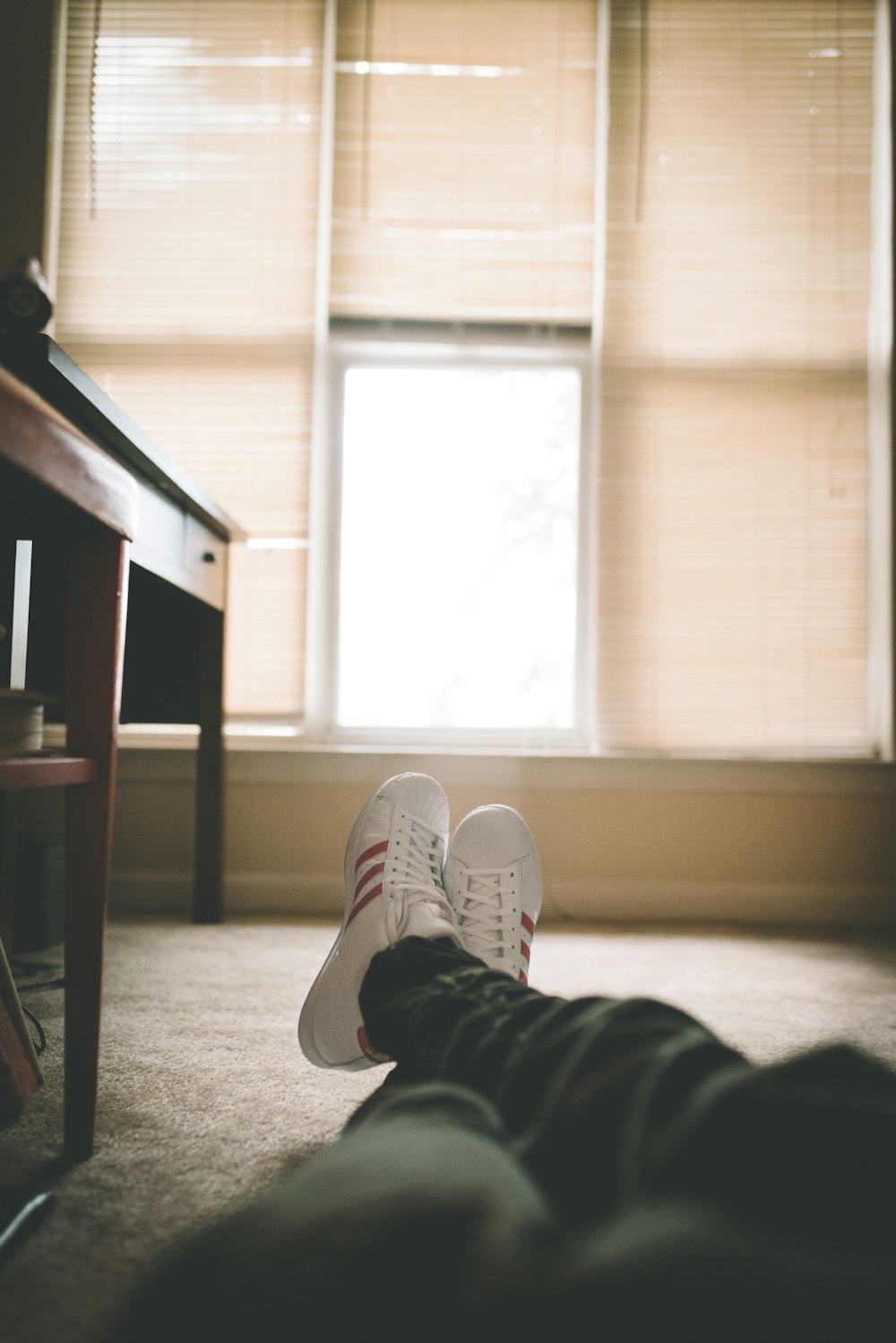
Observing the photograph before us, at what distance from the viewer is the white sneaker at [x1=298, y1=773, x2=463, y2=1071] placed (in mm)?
825

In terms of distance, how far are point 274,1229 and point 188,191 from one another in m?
2.42

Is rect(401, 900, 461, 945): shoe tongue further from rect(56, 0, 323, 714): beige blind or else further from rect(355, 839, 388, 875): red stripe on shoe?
rect(56, 0, 323, 714): beige blind

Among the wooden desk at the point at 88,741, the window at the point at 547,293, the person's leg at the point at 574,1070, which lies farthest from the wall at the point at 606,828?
the person's leg at the point at 574,1070

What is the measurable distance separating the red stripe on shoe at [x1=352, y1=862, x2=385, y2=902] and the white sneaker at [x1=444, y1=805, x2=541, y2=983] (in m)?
0.11

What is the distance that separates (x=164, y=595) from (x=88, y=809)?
0.93 meters

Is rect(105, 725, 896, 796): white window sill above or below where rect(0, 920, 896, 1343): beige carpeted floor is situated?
above

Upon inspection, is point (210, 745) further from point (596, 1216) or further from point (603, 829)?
point (596, 1216)

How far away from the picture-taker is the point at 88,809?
74 centimetres

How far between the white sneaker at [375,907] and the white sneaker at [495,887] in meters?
0.03

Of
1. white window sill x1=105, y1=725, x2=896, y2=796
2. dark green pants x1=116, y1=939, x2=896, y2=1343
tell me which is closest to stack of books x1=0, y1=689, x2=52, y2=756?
dark green pants x1=116, y1=939, x2=896, y2=1343

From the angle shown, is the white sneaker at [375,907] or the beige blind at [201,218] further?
the beige blind at [201,218]

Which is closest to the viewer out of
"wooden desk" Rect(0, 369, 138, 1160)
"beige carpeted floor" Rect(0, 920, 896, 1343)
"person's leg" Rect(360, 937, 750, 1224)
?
"person's leg" Rect(360, 937, 750, 1224)

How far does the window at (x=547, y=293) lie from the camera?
213 cm

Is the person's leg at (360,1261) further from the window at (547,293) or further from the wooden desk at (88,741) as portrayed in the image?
the window at (547,293)
